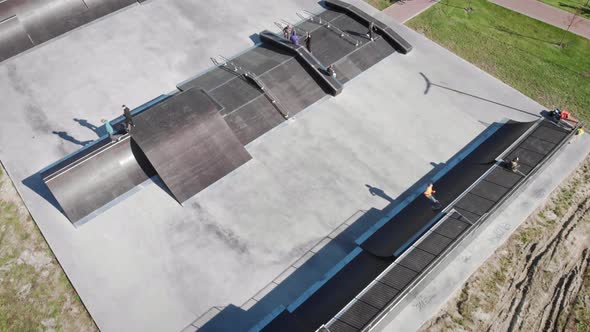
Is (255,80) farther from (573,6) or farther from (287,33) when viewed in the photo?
(573,6)

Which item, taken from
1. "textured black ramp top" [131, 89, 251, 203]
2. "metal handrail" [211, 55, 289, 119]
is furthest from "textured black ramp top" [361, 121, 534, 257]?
"metal handrail" [211, 55, 289, 119]

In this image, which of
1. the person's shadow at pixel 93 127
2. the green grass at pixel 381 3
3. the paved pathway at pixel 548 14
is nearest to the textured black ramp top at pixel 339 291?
the person's shadow at pixel 93 127

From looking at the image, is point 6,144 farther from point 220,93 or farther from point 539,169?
point 539,169

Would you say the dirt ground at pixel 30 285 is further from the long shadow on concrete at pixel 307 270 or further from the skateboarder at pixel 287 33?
the skateboarder at pixel 287 33

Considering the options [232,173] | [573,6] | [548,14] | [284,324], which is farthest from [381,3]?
[284,324]

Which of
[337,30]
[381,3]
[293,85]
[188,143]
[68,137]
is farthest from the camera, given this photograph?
[381,3]

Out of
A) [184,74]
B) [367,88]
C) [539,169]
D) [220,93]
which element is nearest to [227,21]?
[184,74]

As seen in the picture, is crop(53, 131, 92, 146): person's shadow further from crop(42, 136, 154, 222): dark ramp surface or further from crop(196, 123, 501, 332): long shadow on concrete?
crop(196, 123, 501, 332): long shadow on concrete
